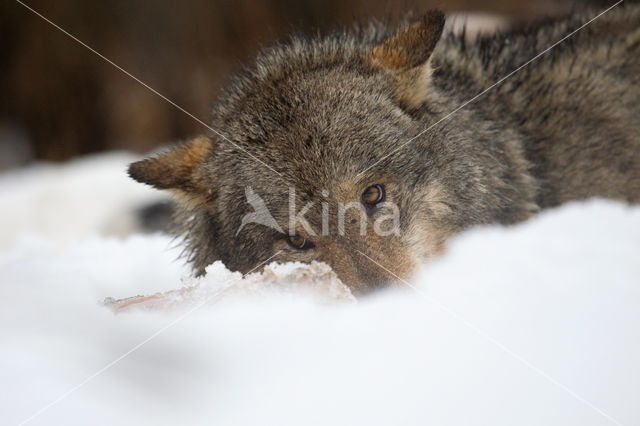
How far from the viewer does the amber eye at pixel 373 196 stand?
246 centimetres

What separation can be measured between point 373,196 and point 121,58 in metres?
4.82

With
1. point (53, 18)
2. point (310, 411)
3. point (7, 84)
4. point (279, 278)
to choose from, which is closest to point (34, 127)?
point (7, 84)

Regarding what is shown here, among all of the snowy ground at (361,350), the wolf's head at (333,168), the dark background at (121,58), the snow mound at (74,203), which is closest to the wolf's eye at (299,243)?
the wolf's head at (333,168)

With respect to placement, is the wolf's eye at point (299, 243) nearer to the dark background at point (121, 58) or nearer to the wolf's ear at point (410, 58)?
the wolf's ear at point (410, 58)

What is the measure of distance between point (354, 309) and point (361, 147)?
79 cm

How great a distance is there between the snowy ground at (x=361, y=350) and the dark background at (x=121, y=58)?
460 cm

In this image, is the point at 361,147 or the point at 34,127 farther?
the point at 34,127

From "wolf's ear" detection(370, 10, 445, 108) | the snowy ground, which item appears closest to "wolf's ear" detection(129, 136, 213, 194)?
the snowy ground

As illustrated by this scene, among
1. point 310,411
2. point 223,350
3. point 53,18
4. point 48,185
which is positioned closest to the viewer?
point 310,411

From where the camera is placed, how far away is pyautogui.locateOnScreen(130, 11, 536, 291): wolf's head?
7.89ft

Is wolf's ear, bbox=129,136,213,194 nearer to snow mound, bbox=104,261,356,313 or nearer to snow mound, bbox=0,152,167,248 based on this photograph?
snow mound, bbox=104,261,356,313

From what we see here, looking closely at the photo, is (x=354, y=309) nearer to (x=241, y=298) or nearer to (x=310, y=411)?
(x=241, y=298)

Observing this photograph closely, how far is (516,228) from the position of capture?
264cm

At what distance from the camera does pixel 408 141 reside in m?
2.65
